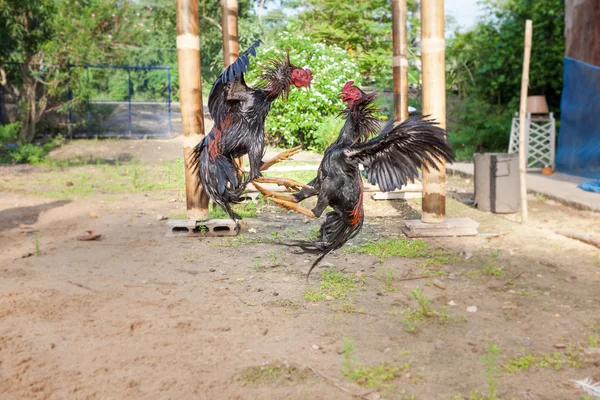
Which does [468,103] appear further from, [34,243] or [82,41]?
[34,243]

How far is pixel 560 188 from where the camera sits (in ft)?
36.3

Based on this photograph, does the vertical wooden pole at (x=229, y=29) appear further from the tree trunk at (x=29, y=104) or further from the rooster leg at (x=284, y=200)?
the tree trunk at (x=29, y=104)

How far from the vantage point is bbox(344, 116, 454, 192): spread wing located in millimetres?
2684

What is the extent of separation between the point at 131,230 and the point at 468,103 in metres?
13.2

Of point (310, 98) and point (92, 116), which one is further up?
point (92, 116)

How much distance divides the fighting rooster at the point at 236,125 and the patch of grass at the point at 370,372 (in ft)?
4.42

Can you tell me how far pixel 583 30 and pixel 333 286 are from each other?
1057cm

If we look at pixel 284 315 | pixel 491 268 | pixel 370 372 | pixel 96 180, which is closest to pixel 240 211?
pixel 491 268

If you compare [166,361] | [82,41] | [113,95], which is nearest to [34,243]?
[166,361]

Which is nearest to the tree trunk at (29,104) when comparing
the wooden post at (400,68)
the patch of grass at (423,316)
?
the wooden post at (400,68)

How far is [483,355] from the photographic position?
3994mm

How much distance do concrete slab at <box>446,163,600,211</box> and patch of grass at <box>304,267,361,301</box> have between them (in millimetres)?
5282

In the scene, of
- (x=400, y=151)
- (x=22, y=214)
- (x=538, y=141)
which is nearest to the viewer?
(x=400, y=151)

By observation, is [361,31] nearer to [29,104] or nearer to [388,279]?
[29,104]
